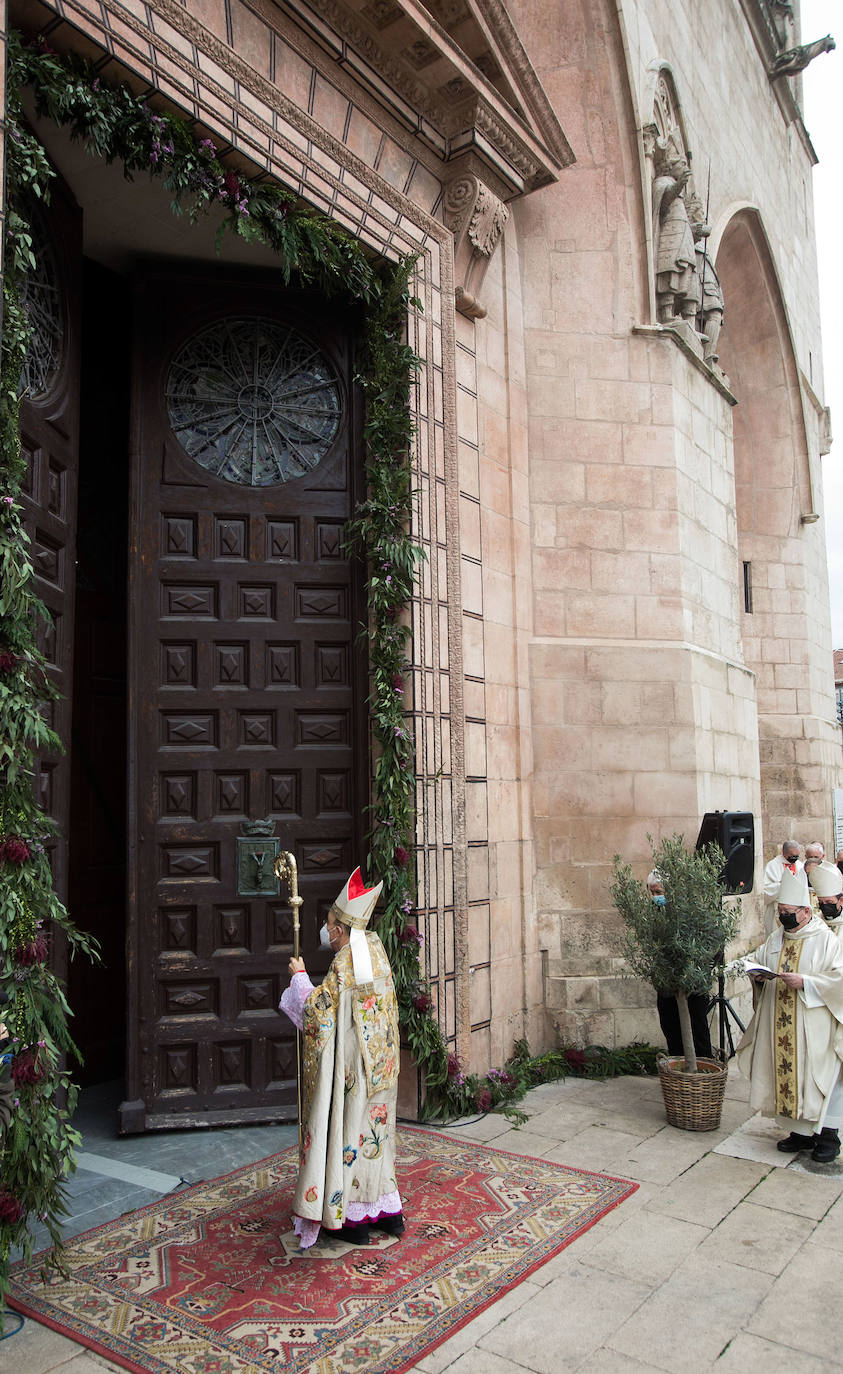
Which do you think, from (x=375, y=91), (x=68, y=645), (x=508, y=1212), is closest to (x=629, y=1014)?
(x=508, y=1212)

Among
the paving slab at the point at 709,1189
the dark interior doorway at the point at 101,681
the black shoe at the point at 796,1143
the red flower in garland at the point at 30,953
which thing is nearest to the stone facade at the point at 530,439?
the dark interior doorway at the point at 101,681

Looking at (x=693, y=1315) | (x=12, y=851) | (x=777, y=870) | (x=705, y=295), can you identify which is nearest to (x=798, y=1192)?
(x=693, y=1315)

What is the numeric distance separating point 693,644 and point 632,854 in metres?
1.81

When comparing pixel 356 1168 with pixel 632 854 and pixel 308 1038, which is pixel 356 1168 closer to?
pixel 308 1038

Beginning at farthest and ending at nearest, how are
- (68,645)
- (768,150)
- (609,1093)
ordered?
1. (768,150)
2. (609,1093)
3. (68,645)

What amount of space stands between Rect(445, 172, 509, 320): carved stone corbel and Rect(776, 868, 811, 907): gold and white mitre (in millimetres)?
4377

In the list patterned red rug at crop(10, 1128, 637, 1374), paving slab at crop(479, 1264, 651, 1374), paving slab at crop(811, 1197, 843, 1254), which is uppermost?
patterned red rug at crop(10, 1128, 637, 1374)

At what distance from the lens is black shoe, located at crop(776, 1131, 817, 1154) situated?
5.38m

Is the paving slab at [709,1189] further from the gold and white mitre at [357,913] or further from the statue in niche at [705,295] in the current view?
the statue in niche at [705,295]

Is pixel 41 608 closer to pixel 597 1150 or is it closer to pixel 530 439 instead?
pixel 597 1150

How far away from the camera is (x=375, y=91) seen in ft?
19.8

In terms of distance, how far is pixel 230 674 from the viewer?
608 centimetres

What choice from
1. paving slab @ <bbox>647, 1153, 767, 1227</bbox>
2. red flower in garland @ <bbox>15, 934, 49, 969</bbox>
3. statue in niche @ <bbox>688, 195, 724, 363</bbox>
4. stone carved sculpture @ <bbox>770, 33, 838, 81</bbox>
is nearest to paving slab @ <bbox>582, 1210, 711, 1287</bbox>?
paving slab @ <bbox>647, 1153, 767, 1227</bbox>

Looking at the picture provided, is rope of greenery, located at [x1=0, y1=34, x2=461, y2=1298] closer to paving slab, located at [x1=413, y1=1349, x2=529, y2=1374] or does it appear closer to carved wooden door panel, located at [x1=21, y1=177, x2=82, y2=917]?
carved wooden door panel, located at [x1=21, y1=177, x2=82, y2=917]
